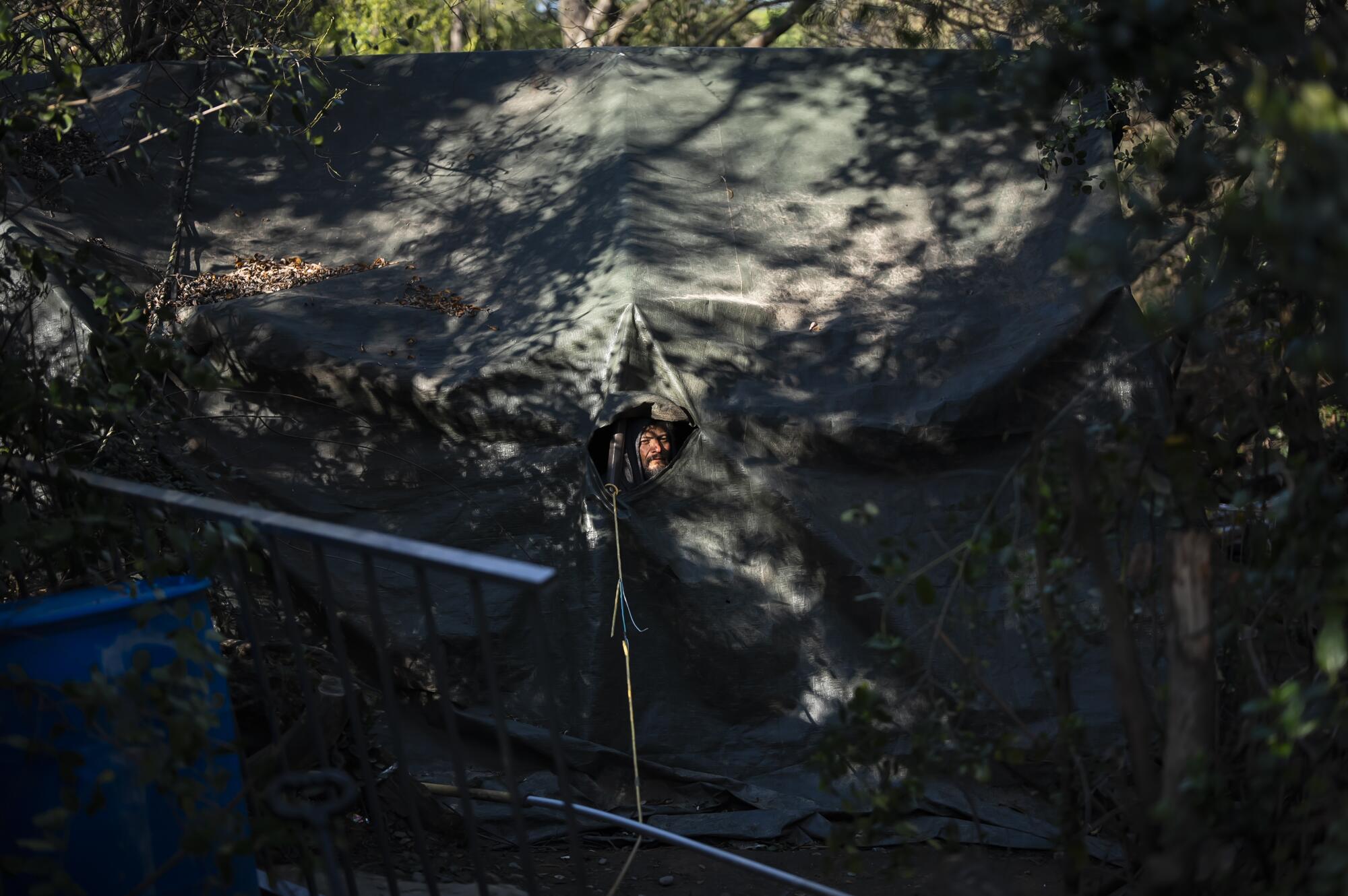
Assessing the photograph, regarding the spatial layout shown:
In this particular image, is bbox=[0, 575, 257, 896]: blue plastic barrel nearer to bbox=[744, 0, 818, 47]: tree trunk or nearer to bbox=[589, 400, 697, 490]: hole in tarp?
bbox=[589, 400, 697, 490]: hole in tarp

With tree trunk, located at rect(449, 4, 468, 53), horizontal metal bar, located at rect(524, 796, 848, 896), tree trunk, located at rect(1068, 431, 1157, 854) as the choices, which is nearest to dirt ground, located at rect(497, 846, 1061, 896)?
horizontal metal bar, located at rect(524, 796, 848, 896)

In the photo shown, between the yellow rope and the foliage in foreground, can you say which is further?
the yellow rope

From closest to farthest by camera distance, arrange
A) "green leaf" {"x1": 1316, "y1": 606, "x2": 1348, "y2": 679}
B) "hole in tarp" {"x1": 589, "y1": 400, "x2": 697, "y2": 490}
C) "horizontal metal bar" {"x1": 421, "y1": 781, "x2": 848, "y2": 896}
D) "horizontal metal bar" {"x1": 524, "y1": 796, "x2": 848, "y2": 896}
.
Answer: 1. "green leaf" {"x1": 1316, "y1": 606, "x2": 1348, "y2": 679}
2. "horizontal metal bar" {"x1": 524, "y1": 796, "x2": 848, "y2": 896}
3. "horizontal metal bar" {"x1": 421, "y1": 781, "x2": 848, "y2": 896}
4. "hole in tarp" {"x1": 589, "y1": 400, "x2": 697, "y2": 490}

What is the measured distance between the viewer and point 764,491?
405 centimetres

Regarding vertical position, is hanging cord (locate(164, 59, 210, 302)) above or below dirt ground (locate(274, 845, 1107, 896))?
above

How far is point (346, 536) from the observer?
157cm

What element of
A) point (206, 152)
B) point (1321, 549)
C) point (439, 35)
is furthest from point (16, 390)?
point (439, 35)

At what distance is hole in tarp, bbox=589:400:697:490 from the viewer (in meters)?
4.12

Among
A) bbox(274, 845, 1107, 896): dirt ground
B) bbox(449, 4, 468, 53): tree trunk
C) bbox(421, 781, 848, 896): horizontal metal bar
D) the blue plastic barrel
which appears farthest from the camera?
bbox(449, 4, 468, 53): tree trunk

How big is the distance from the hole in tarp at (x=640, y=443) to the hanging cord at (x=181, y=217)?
5.78ft

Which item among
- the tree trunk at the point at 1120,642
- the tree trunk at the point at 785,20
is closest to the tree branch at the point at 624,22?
the tree trunk at the point at 785,20

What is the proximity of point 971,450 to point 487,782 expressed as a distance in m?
2.17

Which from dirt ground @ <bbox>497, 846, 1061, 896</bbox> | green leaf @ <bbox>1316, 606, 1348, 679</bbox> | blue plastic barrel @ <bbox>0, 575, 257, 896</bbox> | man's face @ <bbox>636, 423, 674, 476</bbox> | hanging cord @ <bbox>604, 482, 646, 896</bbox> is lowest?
dirt ground @ <bbox>497, 846, 1061, 896</bbox>

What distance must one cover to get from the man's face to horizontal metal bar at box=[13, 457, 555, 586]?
2.29m
